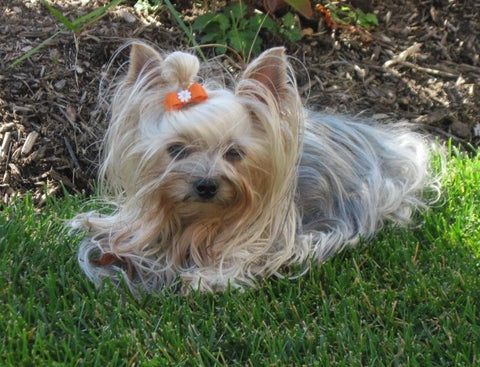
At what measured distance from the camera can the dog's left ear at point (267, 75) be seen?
286 centimetres

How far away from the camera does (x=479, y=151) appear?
429 centimetres

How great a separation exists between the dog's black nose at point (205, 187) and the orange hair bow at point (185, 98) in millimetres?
274

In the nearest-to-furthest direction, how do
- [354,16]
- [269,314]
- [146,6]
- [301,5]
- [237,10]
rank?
[269,314], [301,5], [237,10], [146,6], [354,16]

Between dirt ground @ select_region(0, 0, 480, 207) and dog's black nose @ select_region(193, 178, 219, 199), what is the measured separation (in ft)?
4.45

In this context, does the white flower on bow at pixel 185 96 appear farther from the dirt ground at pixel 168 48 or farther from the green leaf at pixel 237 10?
the green leaf at pixel 237 10

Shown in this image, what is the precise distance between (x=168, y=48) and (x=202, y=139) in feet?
6.50

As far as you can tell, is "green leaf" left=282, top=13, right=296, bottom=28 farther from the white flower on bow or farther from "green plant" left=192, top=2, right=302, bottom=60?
the white flower on bow

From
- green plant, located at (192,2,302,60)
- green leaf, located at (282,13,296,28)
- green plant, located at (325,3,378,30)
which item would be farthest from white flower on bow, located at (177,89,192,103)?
green plant, located at (325,3,378,30)

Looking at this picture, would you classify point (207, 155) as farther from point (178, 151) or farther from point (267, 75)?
point (267, 75)

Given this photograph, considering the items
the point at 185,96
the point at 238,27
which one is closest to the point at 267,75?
the point at 185,96

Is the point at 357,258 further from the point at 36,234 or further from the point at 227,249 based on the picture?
the point at 36,234

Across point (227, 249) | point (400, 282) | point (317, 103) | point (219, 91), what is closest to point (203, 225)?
point (227, 249)

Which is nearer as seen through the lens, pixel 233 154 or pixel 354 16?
pixel 233 154

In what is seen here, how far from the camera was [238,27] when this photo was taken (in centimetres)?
464
